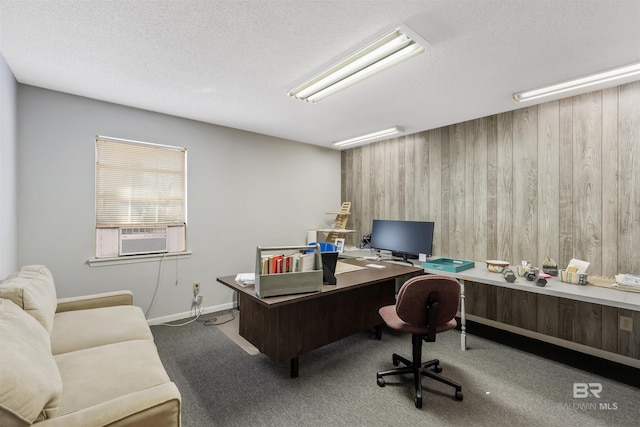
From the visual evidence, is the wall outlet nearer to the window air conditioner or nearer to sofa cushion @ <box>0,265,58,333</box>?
sofa cushion @ <box>0,265,58,333</box>

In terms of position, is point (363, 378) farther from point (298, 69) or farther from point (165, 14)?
point (165, 14)

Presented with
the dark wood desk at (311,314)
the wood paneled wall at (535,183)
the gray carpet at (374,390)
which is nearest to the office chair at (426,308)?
the gray carpet at (374,390)

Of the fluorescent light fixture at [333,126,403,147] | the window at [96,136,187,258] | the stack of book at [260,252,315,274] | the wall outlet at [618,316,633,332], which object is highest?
the fluorescent light fixture at [333,126,403,147]

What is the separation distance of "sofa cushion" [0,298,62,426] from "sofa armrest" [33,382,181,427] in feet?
0.28

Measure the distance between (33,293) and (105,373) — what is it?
814mm

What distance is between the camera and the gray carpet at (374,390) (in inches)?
72.8

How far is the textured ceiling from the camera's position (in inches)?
63.6

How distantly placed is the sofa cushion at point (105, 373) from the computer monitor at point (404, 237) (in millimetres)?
2932

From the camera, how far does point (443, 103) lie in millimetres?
2996

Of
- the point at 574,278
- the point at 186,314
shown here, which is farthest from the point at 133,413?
the point at 574,278

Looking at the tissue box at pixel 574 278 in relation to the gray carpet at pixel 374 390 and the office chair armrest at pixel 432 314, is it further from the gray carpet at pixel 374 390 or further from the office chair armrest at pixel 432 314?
the office chair armrest at pixel 432 314

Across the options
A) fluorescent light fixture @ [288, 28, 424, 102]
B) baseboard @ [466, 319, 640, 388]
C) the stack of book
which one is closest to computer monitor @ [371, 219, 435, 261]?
baseboard @ [466, 319, 640, 388]

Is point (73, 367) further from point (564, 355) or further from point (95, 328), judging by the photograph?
point (564, 355)

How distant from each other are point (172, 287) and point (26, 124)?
212 centimetres
